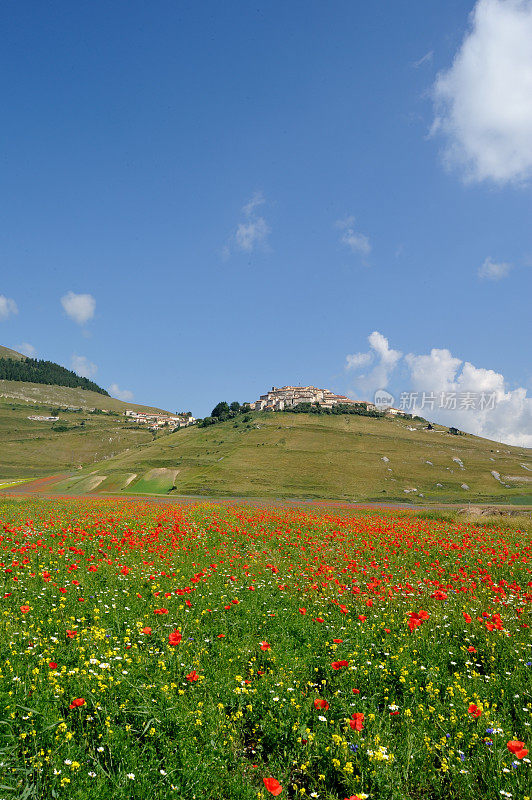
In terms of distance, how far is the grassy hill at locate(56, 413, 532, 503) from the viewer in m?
77.5

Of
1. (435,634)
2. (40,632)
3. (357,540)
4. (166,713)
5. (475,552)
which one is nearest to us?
(166,713)

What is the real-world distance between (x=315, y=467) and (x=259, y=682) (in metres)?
92.7

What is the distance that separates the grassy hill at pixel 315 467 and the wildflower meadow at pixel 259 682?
6159cm

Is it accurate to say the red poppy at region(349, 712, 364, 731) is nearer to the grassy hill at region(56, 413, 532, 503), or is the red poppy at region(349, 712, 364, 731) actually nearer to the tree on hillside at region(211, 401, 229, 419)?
the grassy hill at region(56, 413, 532, 503)

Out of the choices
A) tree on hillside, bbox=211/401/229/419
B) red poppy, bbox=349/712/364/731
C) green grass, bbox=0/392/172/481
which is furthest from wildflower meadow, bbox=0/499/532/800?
tree on hillside, bbox=211/401/229/419

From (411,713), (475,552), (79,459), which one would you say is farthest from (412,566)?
(79,459)

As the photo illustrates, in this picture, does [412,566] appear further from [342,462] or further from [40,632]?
[342,462]

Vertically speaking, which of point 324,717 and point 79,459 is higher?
point 324,717

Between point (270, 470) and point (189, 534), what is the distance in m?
79.2

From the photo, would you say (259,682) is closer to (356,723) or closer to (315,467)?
(356,723)

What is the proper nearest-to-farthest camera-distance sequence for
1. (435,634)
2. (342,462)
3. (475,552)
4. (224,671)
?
(224,671)
(435,634)
(475,552)
(342,462)

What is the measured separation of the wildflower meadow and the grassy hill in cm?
6159

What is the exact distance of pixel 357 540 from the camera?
49.3ft

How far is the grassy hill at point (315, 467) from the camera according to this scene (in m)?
77.5
